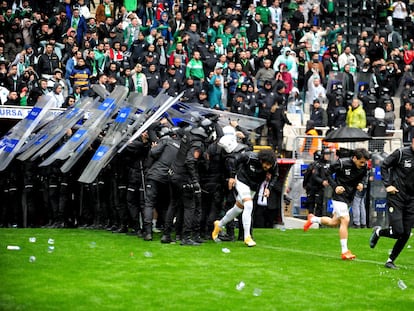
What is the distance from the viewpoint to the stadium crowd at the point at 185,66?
64.3 ft

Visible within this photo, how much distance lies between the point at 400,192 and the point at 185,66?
43.4 ft

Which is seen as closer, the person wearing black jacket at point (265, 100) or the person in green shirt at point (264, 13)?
the person wearing black jacket at point (265, 100)

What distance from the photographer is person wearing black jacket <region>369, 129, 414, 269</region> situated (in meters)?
13.6

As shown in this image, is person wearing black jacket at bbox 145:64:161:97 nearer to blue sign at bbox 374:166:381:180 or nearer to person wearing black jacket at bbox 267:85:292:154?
person wearing black jacket at bbox 267:85:292:154

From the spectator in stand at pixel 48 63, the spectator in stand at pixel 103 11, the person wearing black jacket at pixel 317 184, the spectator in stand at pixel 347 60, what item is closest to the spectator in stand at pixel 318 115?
the spectator in stand at pixel 347 60

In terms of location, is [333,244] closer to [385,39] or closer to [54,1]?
[54,1]

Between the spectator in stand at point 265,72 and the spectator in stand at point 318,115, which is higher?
the spectator in stand at point 265,72

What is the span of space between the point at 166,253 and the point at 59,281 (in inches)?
128

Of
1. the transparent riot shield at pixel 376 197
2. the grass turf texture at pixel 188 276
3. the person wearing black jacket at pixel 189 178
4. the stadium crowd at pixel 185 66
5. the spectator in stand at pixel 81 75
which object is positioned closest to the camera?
the grass turf texture at pixel 188 276

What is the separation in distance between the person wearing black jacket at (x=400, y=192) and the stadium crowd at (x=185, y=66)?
495 centimetres

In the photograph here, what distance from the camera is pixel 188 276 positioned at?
492 inches

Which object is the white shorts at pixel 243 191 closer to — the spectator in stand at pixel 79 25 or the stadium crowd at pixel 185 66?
the stadium crowd at pixel 185 66

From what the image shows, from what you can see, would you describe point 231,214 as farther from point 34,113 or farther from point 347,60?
point 347,60

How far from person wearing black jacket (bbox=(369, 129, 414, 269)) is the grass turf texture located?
2.00 ft
